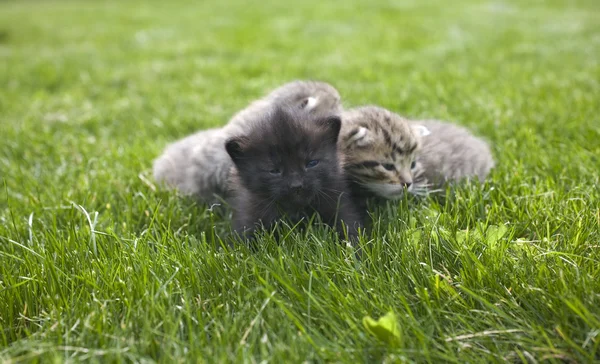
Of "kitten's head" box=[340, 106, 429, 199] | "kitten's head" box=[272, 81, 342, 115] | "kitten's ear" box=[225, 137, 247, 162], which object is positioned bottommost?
"kitten's head" box=[340, 106, 429, 199]

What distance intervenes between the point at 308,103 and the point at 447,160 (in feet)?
3.86

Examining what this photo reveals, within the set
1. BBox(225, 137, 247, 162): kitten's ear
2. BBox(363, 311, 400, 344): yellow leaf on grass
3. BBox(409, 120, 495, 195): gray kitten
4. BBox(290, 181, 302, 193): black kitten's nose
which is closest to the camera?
BBox(363, 311, 400, 344): yellow leaf on grass

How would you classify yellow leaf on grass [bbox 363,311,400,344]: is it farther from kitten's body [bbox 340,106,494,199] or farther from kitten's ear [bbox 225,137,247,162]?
kitten's ear [bbox 225,137,247,162]

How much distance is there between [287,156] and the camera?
10.1 ft

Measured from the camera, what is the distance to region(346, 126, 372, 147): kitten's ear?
3.37 m

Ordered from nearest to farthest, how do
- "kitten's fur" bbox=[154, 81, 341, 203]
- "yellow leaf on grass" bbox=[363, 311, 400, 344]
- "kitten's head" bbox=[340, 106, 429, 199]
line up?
"yellow leaf on grass" bbox=[363, 311, 400, 344] → "kitten's head" bbox=[340, 106, 429, 199] → "kitten's fur" bbox=[154, 81, 341, 203]

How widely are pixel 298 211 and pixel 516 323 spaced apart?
152 centimetres

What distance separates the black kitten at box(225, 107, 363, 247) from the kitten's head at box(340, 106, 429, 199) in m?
0.19

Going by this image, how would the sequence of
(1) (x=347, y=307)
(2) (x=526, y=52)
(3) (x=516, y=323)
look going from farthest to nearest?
(2) (x=526, y=52) → (1) (x=347, y=307) → (3) (x=516, y=323)

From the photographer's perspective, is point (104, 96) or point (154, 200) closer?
point (154, 200)

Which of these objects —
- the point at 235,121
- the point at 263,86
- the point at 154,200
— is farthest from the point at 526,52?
the point at 154,200

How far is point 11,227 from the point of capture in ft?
10.7

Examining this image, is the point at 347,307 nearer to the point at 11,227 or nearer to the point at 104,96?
the point at 11,227

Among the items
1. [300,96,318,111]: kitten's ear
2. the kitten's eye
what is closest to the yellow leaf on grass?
Answer: the kitten's eye
